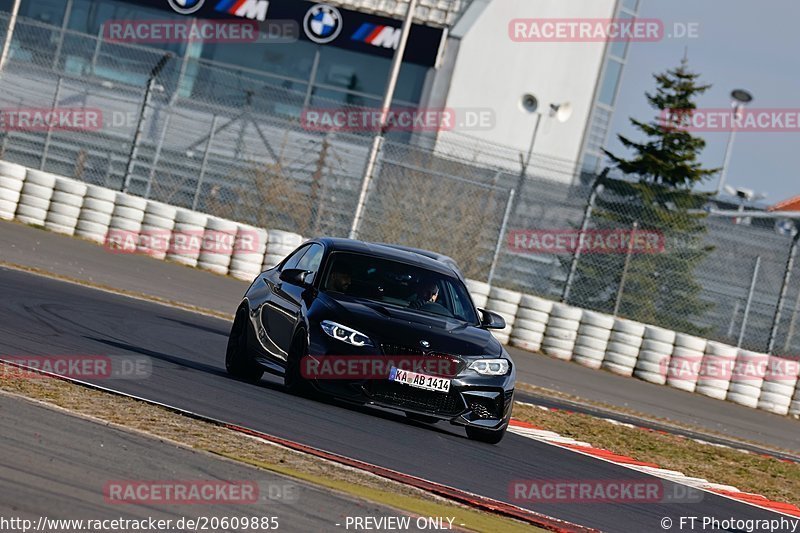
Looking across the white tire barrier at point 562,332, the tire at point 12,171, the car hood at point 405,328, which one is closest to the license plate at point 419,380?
the car hood at point 405,328

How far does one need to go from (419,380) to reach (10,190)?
13.2 m

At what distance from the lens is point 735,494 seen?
11203 mm

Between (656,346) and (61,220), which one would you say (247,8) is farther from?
(656,346)

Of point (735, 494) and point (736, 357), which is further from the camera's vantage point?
point (736, 357)

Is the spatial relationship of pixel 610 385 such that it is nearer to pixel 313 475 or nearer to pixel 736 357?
pixel 736 357

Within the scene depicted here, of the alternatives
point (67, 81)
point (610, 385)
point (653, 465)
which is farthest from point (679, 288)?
point (67, 81)

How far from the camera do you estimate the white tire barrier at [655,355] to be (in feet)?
70.1

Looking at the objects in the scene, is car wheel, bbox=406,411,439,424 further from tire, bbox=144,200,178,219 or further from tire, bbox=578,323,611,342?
tire, bbox=144,200,178,219

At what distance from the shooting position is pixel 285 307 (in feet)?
36.0

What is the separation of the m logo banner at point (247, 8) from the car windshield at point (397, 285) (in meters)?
27.0

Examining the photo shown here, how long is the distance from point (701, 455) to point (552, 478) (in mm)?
4661

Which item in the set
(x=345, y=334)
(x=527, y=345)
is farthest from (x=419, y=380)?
(x=527, y=345)

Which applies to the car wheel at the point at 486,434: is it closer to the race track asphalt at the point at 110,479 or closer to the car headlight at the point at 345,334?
the car headlight at the point at 345,334

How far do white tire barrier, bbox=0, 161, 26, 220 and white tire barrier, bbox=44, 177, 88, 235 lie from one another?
1.67 feet
